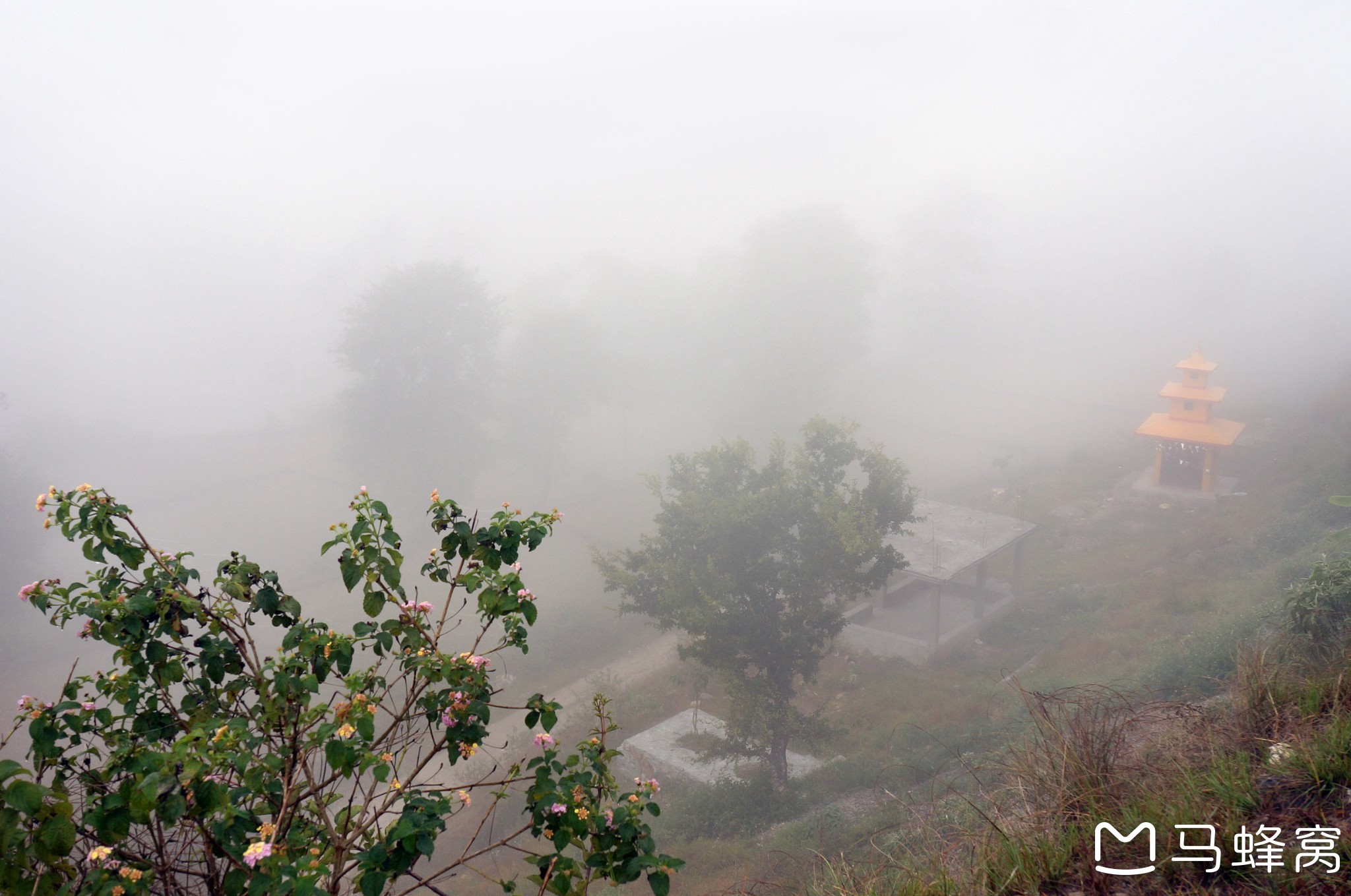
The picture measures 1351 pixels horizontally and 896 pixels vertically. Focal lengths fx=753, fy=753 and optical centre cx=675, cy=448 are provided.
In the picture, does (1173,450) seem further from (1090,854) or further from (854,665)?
(1090,854)

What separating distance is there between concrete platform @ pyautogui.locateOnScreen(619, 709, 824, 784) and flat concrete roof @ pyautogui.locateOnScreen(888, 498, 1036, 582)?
508 cm

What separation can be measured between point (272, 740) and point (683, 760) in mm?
12407

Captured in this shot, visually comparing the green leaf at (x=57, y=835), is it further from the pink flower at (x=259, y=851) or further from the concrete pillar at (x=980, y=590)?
the concrete pillar at (x=980, y=590)

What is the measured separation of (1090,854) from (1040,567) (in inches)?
788

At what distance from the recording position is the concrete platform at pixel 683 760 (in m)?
13.6

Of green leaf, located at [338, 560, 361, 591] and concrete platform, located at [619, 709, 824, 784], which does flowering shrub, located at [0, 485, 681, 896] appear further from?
concrete platform, located at [619, 709, 824, 784]

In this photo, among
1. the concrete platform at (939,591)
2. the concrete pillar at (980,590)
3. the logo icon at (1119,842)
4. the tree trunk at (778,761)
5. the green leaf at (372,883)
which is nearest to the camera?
the green leaf at (372,883)

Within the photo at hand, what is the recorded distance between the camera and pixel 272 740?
273 centimetres

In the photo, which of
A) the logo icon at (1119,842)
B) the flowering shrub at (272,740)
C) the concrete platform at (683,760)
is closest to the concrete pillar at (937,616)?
the concrete platform at (683,760)

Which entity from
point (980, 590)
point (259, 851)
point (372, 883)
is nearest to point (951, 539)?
point (980, 590)

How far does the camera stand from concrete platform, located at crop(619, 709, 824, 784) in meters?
13.6

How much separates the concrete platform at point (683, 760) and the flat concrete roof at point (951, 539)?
5.08 meters

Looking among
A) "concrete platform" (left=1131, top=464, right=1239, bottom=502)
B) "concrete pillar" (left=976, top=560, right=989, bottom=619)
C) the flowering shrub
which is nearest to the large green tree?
"concrete pillar" (left=976, top=560, right=989, bottom=619)

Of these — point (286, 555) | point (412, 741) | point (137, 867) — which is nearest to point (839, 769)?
point (412, 741)
